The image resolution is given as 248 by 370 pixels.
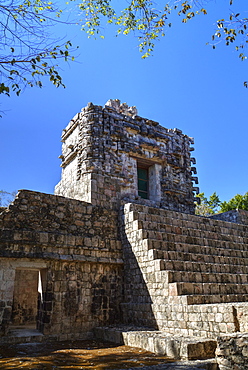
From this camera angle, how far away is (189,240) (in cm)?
820

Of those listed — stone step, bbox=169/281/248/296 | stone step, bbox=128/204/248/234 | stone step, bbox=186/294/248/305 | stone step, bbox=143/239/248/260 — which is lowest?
stone step, bbox=186/294/248/305

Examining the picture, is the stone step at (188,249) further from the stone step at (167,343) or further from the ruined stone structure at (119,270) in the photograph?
the stone step at (167,343)

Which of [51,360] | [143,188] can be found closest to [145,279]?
[51,360]

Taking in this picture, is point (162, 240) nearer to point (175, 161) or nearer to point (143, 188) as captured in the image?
point (143, 188)

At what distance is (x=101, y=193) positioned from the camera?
9.09m

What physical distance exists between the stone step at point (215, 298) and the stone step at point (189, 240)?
6.40 feet

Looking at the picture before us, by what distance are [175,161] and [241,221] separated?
373 centimetres

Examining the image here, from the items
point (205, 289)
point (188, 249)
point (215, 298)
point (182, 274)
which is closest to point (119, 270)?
point (188, 249)

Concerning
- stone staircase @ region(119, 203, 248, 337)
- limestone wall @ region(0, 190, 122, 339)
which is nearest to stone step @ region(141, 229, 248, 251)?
stone staircase @ region(119, 203, 248, 337)

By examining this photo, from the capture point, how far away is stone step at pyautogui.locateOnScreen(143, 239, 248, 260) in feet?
23.8

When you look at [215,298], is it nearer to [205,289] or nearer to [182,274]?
[205,289]

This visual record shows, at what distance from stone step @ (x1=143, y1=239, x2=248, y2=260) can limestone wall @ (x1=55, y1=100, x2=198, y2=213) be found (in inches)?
98.2

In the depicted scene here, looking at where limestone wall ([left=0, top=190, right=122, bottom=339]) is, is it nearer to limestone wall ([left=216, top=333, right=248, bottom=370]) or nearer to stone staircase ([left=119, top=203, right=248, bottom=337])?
stone staircase ([left=119, top=203, right=248, bottom=337])

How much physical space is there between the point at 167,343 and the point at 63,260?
3.28m
